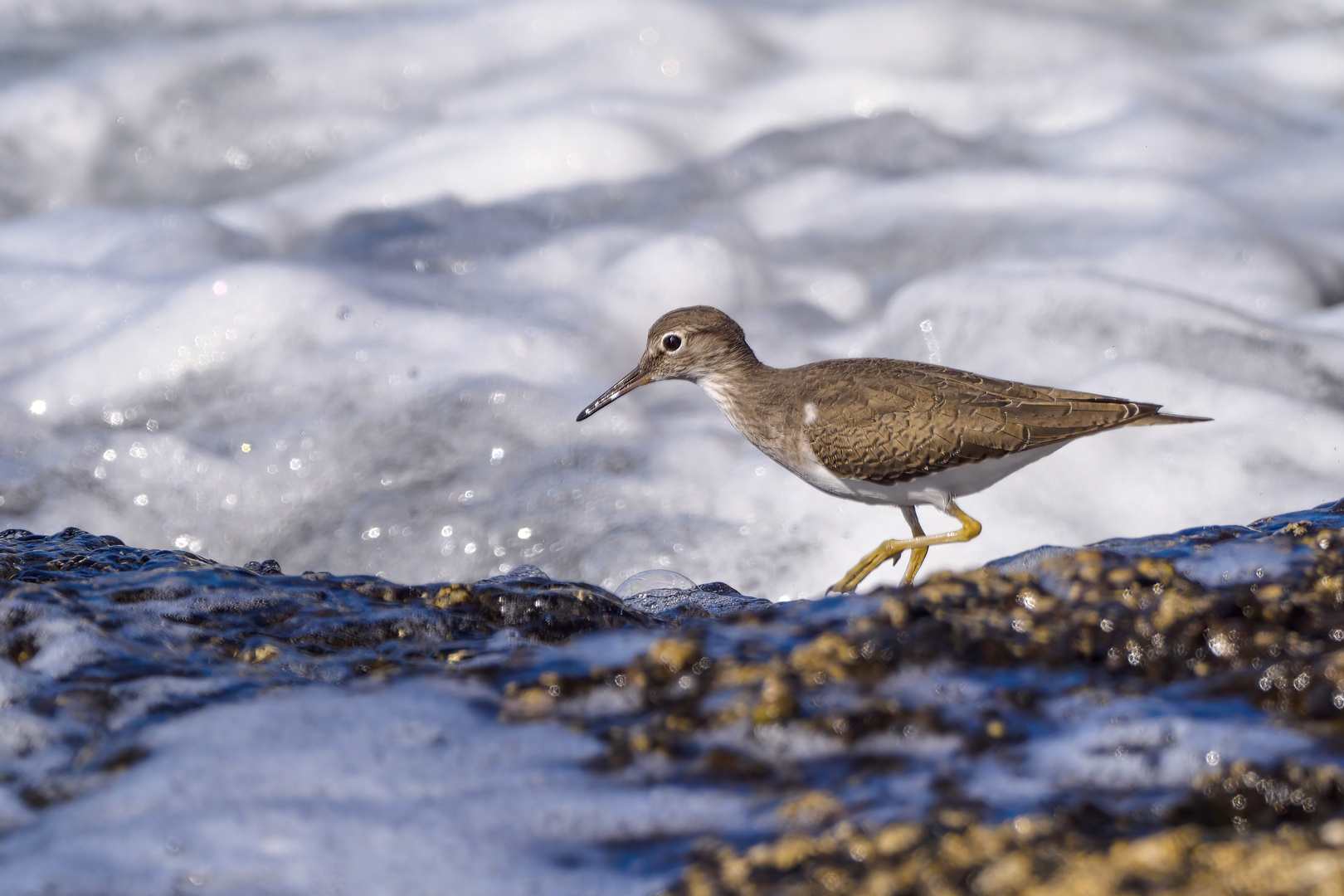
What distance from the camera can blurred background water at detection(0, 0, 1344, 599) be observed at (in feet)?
22.1

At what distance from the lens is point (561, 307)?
8617 mm

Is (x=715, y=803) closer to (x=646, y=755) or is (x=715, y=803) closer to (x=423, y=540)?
(x=646, y=755)

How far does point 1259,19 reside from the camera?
501 inches

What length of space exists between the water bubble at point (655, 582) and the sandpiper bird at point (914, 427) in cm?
61

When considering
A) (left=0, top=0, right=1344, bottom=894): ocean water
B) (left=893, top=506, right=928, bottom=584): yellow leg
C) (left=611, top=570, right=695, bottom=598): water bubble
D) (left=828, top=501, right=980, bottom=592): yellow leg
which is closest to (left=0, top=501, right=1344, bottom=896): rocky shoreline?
(left=0, top=0, right=1344, bottom=894): ocean water

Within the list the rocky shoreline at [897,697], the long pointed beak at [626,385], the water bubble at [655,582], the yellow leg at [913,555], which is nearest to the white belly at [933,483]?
the yellow leg at [913,555]

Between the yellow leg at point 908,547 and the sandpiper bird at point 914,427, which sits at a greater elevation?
the sandpiper bird at point 914,427

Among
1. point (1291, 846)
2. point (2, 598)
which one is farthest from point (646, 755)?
point (2, 598)

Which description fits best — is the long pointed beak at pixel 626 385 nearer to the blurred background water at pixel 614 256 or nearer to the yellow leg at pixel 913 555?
the blurred background water at pixel 614 256

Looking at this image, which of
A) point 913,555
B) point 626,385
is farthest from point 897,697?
point 626,385

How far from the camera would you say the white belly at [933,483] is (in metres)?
4.66

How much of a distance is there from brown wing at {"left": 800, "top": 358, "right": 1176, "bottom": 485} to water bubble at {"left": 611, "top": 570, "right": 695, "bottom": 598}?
0.76 metres

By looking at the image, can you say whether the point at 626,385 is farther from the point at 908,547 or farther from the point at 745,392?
the point at 908,547

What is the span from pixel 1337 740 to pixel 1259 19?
41.9ft
